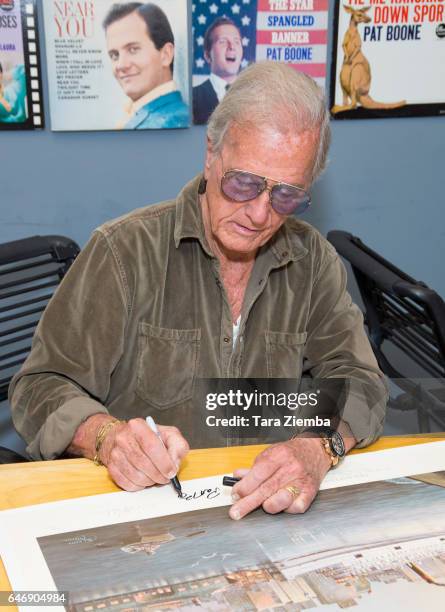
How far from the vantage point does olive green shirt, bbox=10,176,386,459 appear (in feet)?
3.86

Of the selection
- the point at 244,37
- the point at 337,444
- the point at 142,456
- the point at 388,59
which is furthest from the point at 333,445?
the point at 388,59

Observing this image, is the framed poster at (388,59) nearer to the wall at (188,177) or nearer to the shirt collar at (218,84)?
the wall at (188,177)

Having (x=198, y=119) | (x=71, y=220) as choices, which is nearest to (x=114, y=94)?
(x=198, y=119)

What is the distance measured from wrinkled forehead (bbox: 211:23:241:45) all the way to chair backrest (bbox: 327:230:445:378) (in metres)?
0.62

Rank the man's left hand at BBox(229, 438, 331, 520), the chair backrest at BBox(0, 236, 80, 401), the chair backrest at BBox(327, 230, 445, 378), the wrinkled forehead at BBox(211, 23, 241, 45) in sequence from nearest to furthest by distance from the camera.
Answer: the man's left hand at BBox(229, 438, 331, 520), the chair backrest at BBox(327, 230, 445, 378), the chair backrest at BBox(0, 236, 80, 401), the wrinkled forehead at BBox(211, 23, 241, 45)

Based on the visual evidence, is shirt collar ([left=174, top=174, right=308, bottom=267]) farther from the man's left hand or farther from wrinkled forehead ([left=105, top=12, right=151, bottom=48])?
wrinkled forehead ([left=105, top=12, right=151, bottom=48])

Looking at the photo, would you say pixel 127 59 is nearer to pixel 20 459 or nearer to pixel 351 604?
pixel 20 459

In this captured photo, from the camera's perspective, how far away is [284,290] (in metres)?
1.41

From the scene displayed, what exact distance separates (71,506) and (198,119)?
A: 1.34 meters

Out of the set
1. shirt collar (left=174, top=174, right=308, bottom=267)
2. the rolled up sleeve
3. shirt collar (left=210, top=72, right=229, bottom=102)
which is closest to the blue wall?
shirt collar (left=210, top=72, right=229, bottom=102)

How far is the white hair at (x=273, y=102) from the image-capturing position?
3.78 feet

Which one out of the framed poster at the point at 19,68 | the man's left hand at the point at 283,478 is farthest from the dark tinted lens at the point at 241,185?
the framed poster at the point at 19,68

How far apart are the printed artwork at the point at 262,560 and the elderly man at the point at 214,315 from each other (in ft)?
0.27

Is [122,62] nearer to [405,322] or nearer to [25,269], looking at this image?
[25,269]
